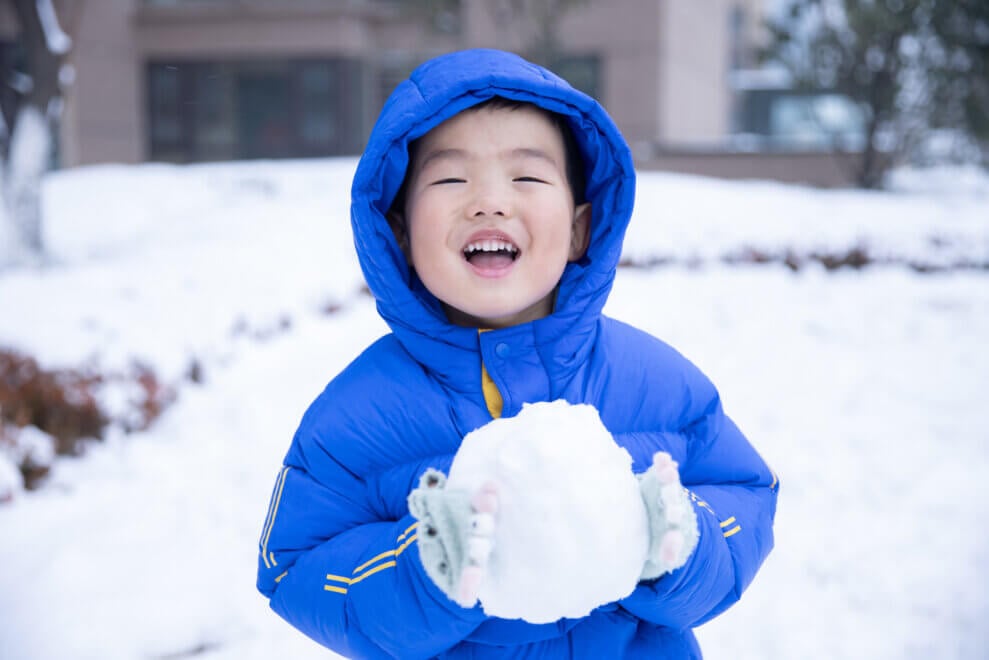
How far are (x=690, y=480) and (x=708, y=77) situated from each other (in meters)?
24.3

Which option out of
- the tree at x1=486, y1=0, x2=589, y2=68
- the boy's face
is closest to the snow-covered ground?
the boy's face

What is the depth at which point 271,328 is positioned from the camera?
692cm

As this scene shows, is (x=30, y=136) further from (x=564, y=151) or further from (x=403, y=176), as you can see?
(x=564, y=151)

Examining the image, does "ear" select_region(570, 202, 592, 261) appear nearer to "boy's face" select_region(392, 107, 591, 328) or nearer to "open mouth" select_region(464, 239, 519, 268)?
"boy's face" select_region(392, 107, 591, 328)

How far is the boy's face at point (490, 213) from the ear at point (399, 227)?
118 millimetres

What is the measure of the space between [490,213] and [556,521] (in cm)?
58

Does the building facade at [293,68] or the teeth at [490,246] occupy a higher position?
the building facade at [293,68]

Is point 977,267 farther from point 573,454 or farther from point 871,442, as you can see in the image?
point 573,454

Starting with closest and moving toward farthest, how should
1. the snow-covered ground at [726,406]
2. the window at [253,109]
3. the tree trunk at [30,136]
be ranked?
the snow-covered ground at [726,406], the tree trunk at [30,136], the window at [253,109]

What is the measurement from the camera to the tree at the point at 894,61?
14664mm

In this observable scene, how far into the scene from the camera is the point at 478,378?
157cm

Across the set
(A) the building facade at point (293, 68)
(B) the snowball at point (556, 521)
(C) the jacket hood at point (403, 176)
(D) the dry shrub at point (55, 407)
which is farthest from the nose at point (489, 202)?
(A) the building facade at point (293, 68)

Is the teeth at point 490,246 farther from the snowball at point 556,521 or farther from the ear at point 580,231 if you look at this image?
the snowball at point 556,521

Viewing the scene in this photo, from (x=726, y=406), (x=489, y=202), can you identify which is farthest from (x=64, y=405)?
(x=489, y=202)
